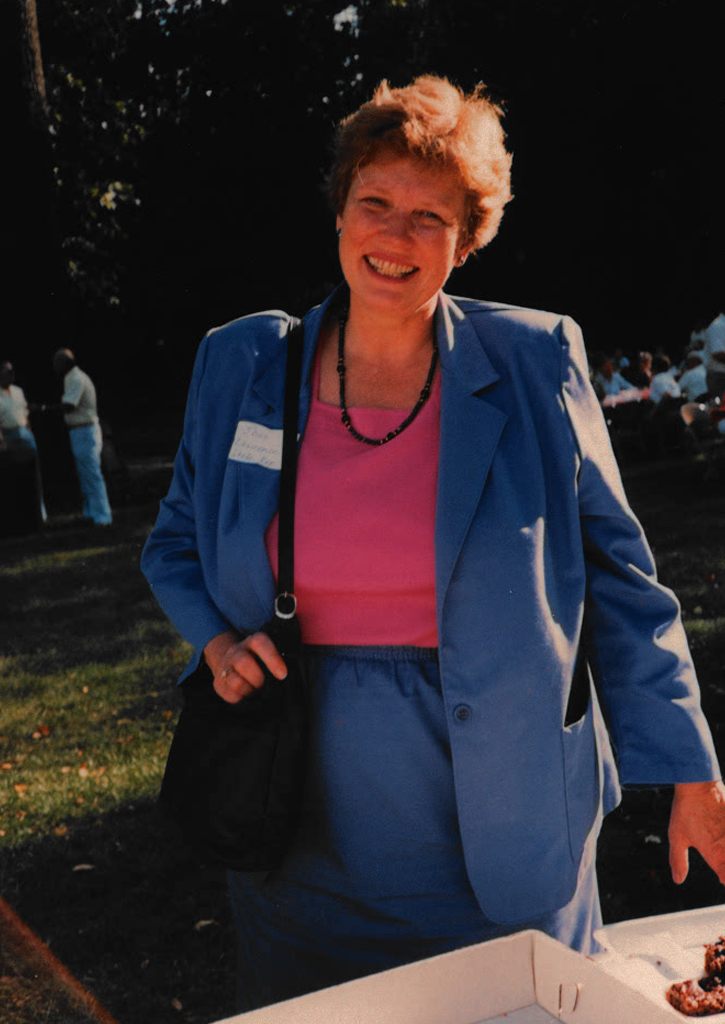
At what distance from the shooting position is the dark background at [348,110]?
23.6 m

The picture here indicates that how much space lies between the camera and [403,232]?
2.07 metres

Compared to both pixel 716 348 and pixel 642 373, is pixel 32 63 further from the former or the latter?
pixel 716 348

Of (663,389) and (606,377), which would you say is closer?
(663,389)

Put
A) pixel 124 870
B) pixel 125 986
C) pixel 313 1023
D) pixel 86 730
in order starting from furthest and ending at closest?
pixel 86 730 → pixel 124 870 → pixel 125 986 → pixel 313 1023

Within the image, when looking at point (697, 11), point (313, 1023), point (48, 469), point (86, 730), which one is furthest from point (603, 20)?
point (313, 1023)

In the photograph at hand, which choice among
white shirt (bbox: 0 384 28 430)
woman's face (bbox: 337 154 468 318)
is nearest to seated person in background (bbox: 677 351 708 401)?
white shirt (bbox: 0 384 28 430)

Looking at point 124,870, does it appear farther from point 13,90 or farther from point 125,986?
point 13,90

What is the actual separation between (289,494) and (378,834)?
545 millimetres

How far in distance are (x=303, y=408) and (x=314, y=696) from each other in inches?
18.9

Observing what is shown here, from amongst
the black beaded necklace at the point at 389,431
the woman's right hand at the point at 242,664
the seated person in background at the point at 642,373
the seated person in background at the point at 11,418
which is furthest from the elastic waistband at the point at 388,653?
→ the seated person in background at the point at 642,373

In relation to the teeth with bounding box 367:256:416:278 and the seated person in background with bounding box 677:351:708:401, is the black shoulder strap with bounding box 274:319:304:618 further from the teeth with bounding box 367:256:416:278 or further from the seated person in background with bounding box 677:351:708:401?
the seated person in background with bounding box 677:351:708:401

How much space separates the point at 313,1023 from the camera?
1427mm

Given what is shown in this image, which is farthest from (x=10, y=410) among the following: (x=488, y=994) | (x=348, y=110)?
Answer: (x=348, y=110)

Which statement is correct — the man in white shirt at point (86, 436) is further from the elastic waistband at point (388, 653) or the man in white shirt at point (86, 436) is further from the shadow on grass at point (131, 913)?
the elastic waistband at point (388, 653)
